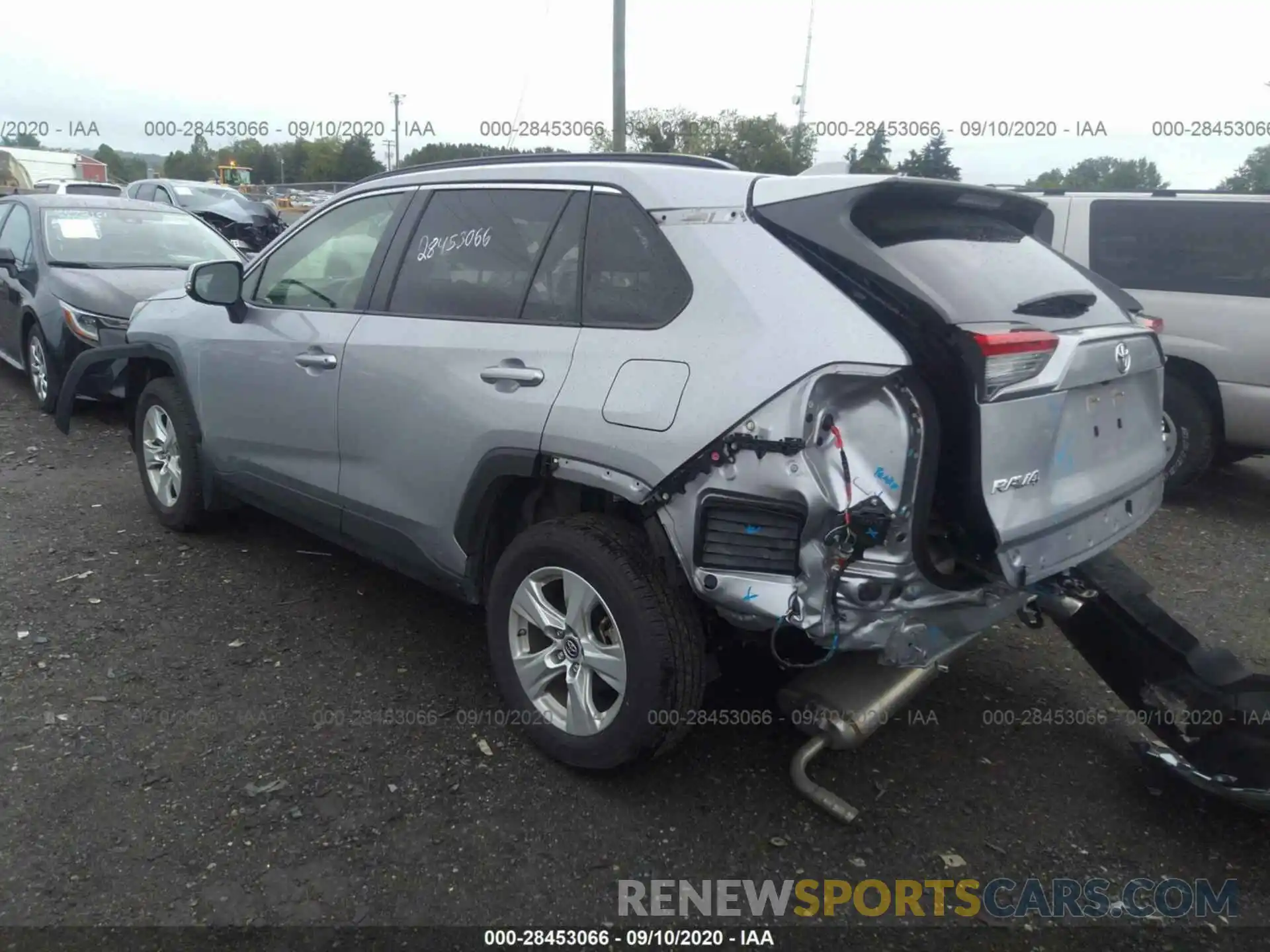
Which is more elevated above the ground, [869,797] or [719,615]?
[719,615]

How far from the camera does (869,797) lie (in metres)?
2.95

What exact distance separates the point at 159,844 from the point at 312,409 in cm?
170

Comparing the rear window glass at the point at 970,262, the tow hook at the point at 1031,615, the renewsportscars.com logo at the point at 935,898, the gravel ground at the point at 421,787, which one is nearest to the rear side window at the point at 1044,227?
the rear window glass at the point at 970,262

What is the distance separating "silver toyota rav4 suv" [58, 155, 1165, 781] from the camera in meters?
2.39

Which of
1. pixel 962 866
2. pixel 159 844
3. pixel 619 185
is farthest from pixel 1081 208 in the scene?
pixel 159 844

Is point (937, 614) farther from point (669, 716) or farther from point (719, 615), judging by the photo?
point (669, 716)

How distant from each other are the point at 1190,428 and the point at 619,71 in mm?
9227

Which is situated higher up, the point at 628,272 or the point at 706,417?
the point at 628,272

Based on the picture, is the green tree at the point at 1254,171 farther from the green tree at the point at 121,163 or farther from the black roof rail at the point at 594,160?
the green tree at the point at 121,163

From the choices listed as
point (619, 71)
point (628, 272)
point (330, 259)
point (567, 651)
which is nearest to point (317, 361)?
point (330, 259)

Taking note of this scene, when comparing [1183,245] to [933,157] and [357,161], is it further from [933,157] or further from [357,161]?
[357,161]

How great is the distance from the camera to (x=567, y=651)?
9.66ft

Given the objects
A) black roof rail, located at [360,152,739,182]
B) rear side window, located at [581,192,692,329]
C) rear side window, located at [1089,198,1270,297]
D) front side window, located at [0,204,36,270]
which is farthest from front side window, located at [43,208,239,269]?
rear side window, located at [1089,198,1270,297]

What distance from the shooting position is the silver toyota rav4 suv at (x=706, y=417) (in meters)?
2.39
